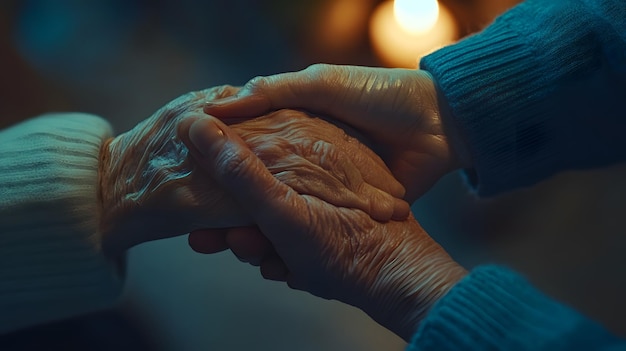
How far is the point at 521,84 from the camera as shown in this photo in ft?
2.51

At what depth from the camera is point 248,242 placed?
72 cm

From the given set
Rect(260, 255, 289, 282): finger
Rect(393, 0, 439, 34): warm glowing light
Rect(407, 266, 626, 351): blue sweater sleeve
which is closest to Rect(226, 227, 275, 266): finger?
Rect(260, 255, 289, 282): finger

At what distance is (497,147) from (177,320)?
0.53m

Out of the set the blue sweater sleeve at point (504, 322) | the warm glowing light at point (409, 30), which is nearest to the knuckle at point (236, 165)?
the blue sweater sleeve at point (504, 322)

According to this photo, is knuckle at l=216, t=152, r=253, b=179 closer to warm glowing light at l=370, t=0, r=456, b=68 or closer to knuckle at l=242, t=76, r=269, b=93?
knuckle at l=242, t=76, r=269, b=93

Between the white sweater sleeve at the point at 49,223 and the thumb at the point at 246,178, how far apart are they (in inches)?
6.8

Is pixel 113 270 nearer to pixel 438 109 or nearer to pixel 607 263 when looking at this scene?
pixel 438 109

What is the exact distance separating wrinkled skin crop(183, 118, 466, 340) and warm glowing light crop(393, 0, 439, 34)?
1.83 ft

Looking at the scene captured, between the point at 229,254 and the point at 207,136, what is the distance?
346 mm

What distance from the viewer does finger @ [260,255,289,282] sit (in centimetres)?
73

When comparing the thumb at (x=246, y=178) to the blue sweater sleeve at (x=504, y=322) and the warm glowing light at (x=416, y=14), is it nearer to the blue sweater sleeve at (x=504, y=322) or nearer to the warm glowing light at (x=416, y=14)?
the blue sweater sleeve at (x=504, y=322)

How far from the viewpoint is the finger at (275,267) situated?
733 millimetres

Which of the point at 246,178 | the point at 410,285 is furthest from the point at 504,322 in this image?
the point at 246,178

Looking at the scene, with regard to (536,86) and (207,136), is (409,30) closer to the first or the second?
(536,86)
